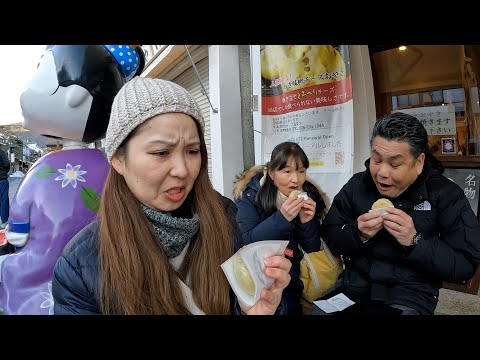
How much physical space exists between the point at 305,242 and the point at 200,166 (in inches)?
44.7

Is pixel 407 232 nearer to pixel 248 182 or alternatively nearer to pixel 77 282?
pixel 248 182

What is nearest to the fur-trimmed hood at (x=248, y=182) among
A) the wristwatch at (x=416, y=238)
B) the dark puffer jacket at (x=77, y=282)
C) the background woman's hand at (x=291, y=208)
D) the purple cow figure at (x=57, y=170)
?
the background woman's hand at (x=291, y=208)

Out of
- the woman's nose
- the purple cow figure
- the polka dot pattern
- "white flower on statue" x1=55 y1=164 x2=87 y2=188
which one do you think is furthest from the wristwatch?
the polka dot pattern

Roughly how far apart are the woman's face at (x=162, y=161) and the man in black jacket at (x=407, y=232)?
1110 millimetres

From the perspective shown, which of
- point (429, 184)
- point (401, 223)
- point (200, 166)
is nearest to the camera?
point (200, 166)

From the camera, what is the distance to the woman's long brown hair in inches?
49.7

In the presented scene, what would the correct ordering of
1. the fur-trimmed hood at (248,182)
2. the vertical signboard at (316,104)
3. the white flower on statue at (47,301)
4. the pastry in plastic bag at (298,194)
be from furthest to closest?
the vertical signboard at (316,104)
the fur-trimmed hood at (248,182)
the pastry in plastic bag at (298,194)
the white flower on statue at (47,301)

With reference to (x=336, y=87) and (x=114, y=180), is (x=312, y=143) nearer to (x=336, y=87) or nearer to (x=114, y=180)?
(x=336, y=87)

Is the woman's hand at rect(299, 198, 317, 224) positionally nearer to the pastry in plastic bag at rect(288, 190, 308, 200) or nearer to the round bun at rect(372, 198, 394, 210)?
the pastry in plastic bag at rect(288, 190, 308, 200)

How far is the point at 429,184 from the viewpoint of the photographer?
1.95 metres

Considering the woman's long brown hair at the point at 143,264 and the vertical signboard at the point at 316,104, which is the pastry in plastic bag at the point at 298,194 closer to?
the woman's long brown hair at the point at 143,264

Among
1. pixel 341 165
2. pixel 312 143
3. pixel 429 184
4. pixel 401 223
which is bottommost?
pixel 401 223

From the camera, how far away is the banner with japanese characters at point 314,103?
3.65 meters

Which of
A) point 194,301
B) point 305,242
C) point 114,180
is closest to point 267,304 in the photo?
point 194,301
